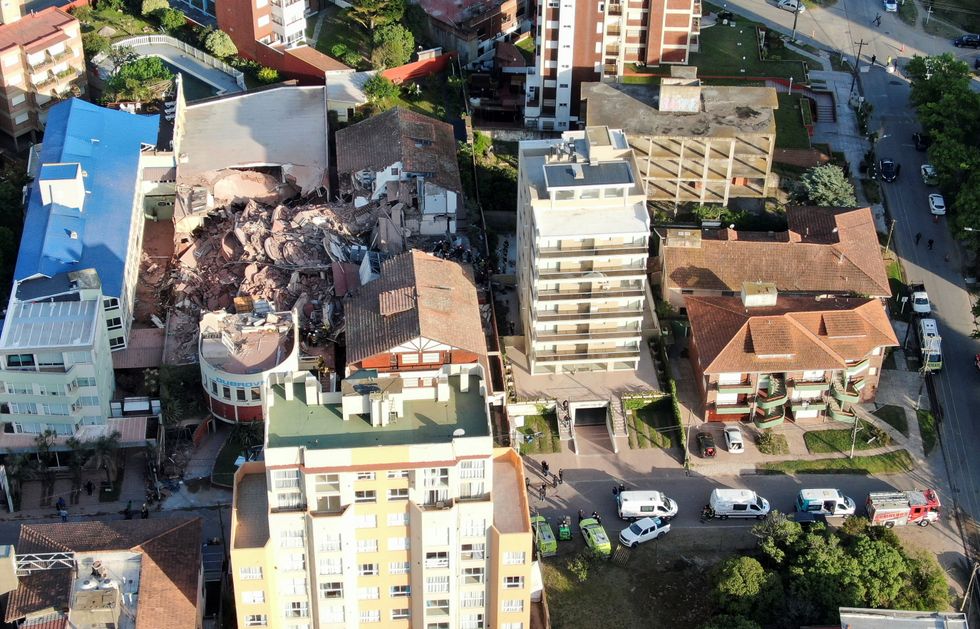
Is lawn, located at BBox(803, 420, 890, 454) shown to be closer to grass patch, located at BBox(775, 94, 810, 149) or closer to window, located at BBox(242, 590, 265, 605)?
grass patch, located at BBox(775, 94, 810, 149)

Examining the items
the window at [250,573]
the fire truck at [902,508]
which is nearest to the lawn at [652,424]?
the fire truck at [902,508]

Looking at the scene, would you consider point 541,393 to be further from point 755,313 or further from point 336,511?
point 336,511

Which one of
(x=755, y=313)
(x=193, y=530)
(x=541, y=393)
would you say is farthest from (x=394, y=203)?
(x=193, y=530)

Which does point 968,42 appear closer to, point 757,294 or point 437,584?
point 757,294

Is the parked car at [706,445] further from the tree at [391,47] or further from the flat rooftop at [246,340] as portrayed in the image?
the tree at [391,47]

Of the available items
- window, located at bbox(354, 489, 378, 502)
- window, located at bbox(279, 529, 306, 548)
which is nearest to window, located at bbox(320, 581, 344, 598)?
window, located at bbox(279, 529, 306, 548)
